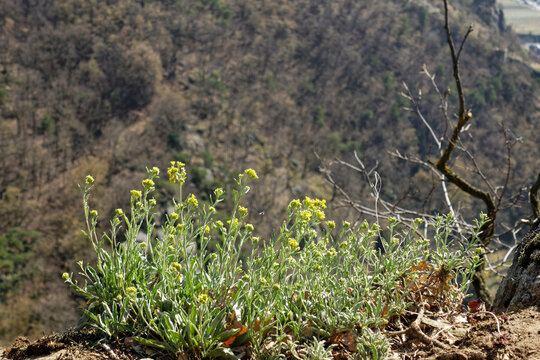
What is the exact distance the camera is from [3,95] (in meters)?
54.9

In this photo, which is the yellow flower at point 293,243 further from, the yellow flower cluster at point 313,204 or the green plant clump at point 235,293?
the yellow flower cluster at point 313,204

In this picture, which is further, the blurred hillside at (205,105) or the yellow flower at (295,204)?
the blurred hillside at (205,105)

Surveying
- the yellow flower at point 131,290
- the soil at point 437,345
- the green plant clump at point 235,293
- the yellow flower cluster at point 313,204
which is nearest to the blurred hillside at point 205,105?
the soil at point 437,345

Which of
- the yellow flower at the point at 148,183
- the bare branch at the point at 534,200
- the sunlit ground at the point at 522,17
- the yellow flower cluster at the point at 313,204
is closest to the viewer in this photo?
the yellow flower at the point at 148,183

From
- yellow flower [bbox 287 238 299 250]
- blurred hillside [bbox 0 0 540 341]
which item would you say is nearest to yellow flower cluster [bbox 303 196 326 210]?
yellow flower [bbox 287 238 299 250]

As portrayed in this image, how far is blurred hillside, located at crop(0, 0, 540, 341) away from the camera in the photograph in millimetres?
45188

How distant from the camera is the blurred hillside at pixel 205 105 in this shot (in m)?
45.2

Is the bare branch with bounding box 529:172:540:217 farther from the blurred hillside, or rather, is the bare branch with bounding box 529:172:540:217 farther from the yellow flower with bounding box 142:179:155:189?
the blurred hillside

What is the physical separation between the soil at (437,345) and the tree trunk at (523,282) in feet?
0.45

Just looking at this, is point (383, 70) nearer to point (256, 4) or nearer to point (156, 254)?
point (256, 4)

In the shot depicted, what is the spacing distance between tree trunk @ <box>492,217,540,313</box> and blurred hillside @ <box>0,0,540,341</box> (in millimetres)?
37375

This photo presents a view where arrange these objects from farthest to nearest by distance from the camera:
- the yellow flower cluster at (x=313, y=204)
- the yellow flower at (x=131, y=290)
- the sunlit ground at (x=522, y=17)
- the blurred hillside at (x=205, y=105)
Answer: the sunlit ground at (x=522, y=17) < the blurred hillside at (x=205, y=105) < the yellow flower cluster at (x=313, y=204) < the yellow flower at (x=131, y=290)

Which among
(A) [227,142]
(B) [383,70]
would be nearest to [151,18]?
(A) [227,142]

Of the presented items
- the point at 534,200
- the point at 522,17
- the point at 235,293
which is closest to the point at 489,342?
the point at 235,293
